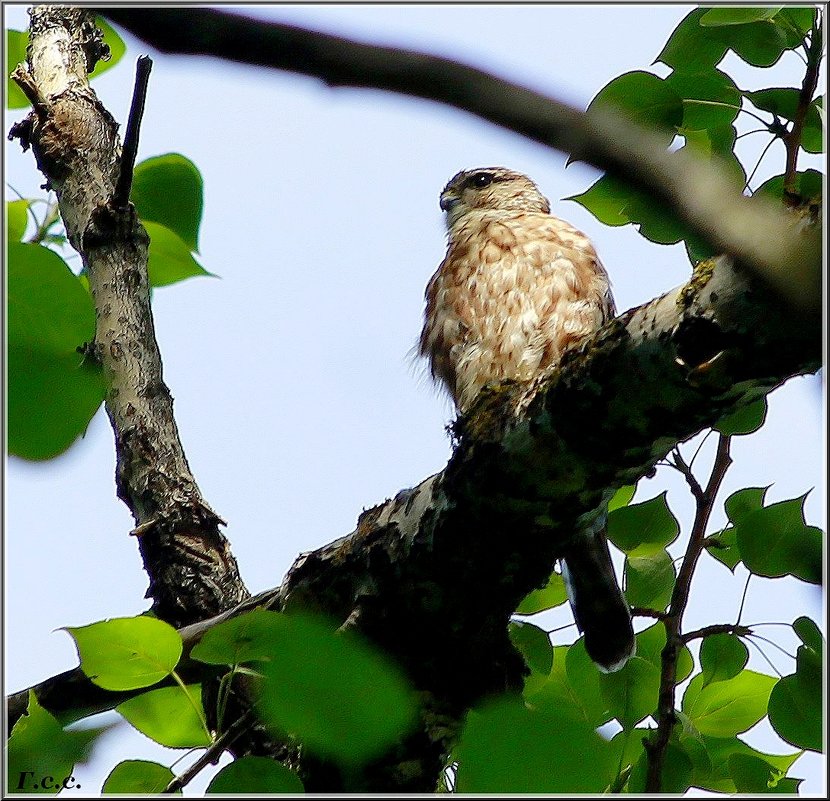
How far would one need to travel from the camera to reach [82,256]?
2.77 m

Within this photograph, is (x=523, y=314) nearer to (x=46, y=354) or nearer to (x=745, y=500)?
(x=745, y=500)

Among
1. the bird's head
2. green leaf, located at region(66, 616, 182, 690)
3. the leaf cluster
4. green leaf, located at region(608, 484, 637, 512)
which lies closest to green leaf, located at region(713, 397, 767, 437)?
green leaf, located at region(608, 484, 637, 512)

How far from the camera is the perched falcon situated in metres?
2.99

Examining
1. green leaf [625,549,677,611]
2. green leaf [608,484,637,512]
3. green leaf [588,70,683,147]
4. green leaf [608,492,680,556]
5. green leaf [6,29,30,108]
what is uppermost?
green leaf [6,29,30,108]

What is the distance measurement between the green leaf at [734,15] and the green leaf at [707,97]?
7.7 inches

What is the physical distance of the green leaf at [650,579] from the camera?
242 centimetres

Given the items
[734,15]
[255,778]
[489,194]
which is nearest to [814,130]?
[734,15]

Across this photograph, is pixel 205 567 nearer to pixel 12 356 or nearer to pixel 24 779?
pixel 24 779

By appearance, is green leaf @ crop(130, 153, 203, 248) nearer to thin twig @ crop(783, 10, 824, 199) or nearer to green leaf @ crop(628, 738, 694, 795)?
thin twig @ crop(783, 10, 824, 199)

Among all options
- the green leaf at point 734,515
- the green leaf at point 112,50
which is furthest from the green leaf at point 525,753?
the green leaf at point 112,50

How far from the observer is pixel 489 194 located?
180 inches

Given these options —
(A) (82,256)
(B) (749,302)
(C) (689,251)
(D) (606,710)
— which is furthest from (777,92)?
(A) (82,256)

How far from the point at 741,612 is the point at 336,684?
1.69 metres

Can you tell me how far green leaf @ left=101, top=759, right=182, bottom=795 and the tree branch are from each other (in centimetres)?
155
